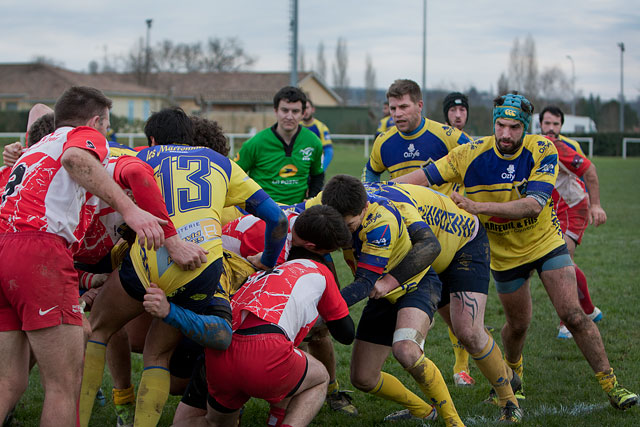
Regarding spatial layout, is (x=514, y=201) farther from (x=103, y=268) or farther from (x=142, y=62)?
(x=142, y=62)

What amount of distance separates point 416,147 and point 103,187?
362 centimetres

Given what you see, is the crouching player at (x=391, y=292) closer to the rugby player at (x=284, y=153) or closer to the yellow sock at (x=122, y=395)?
the yellow sock at (x=122, y=395)

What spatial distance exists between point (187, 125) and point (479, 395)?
302 cm

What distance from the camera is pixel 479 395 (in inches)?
205

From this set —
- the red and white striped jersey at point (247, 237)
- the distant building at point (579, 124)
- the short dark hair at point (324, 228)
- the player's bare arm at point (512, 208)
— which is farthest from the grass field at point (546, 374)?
the distant building at point (579, 124)

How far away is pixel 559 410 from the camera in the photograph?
481 centimetres

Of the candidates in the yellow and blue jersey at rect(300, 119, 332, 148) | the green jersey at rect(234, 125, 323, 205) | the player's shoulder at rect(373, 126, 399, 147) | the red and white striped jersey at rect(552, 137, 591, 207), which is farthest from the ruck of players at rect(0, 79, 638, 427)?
the yellow and blue jersey at rect(300, 119, 332, 148)

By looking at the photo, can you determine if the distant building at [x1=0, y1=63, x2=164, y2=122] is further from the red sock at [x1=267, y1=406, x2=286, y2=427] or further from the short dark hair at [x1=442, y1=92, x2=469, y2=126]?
the red sock at [x1=267, y1=406, x2=286, y2=427]

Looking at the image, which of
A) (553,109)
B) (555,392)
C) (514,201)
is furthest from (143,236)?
(553,109)

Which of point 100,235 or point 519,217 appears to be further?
point 519,217

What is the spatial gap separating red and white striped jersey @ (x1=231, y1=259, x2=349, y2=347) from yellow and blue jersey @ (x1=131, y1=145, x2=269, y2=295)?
0.98ft

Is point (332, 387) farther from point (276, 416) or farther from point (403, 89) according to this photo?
point (403, 89)

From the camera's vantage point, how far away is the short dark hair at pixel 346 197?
3934 millimetres

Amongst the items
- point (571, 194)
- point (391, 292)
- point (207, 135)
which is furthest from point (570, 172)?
point (207, 135)
